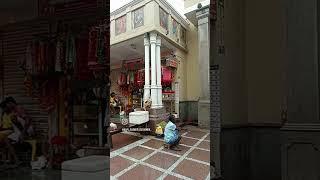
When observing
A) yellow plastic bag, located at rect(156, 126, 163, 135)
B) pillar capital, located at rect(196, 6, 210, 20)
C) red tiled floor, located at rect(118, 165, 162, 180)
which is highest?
pillar capital, located at rect(196, 6, 210, 20)

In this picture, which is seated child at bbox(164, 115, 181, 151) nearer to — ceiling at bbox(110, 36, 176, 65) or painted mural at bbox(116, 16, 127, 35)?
ceiling at bbox(110, 36, 176, 65)

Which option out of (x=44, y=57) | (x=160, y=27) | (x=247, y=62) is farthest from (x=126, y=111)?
(x=247, y=62)

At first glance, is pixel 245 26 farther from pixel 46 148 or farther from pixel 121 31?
pixel 46 148

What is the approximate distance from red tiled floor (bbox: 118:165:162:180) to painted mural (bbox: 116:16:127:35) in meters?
0.86

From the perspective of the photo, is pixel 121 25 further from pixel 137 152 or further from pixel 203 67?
pixel 203 67

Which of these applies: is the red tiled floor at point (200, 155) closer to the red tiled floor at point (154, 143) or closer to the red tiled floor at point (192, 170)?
the red tiled floor at point (192, 170)

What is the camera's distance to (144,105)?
2.33 metres

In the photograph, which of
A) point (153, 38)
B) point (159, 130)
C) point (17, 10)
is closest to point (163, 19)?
point (153, 38)

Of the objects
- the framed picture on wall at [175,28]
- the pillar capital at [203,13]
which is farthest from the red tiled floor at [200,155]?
the pillar capital at [203,13]

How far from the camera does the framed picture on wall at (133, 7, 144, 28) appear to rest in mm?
2230

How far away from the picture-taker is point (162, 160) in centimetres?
244

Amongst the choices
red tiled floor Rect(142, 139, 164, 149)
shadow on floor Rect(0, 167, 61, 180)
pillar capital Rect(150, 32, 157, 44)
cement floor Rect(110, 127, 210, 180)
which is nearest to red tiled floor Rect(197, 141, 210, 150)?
cement floor Rect(110, 127, 210, 180)

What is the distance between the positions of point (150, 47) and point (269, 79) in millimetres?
2029

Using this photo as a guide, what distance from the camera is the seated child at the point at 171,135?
2.50 meters
